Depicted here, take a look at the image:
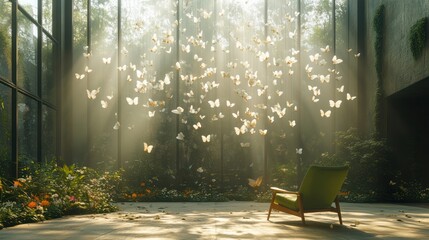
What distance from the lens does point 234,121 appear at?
12391 mm

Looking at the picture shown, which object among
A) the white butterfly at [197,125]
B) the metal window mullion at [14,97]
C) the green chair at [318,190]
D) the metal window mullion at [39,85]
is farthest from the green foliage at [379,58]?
the metal window mullion at [14,97]

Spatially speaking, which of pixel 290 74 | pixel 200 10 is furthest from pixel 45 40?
pixel 290 74

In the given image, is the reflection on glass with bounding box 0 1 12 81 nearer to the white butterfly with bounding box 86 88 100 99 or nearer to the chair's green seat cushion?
the white butterfly with bounding box 86 88 100 99

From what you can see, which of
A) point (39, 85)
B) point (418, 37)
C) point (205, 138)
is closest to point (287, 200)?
point (418, 37)

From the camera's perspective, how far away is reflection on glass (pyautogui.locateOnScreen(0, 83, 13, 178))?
8.16 meters

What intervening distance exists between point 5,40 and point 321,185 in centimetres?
501

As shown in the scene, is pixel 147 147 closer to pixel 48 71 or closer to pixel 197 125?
pixel 197 125

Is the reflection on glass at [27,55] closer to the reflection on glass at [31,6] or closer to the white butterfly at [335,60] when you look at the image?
the reflection on glass at [31,6]

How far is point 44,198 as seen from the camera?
7516 mm

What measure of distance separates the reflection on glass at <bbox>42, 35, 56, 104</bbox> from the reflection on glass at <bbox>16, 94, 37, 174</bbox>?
87cm

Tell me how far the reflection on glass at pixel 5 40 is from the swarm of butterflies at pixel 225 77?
367 centimetres

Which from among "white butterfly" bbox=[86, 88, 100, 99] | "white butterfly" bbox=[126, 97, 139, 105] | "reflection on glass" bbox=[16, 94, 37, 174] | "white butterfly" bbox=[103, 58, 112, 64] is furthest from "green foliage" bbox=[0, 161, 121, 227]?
"white butterfly" bbox=[103, 58, 112, 64]

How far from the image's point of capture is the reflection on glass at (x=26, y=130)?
9039mm

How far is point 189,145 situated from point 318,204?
620 cm
